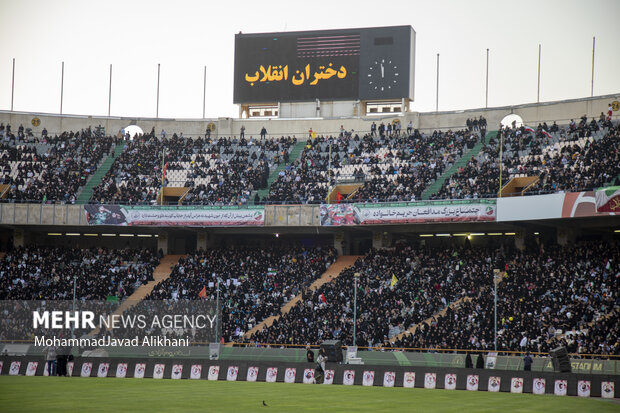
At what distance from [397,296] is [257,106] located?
87.2 feet

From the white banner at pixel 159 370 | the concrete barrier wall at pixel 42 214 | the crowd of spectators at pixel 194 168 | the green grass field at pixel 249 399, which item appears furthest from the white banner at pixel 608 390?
the concrete barrier wall at pixel 42 214

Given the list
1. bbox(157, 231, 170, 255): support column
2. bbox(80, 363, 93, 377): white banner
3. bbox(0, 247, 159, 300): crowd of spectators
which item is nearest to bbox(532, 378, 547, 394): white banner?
bbox(80, 363, 93, 377): white banner

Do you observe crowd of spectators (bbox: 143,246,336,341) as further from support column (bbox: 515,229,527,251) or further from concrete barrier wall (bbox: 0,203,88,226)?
support column (bbox: 515,229,527,251)

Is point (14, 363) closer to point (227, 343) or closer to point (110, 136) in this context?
point (227, 343)

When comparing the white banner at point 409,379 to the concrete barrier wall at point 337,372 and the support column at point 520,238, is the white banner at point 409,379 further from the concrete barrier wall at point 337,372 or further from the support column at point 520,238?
the support column at point 520,238

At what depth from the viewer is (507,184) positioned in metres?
50.6

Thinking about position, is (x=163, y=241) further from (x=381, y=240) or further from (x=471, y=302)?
(x=471, y=302)

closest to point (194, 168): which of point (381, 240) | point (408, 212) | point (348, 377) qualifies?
point (381, 240)

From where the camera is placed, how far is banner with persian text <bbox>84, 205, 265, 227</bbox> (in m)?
54.7

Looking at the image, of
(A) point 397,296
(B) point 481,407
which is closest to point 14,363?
(A) point 397,296

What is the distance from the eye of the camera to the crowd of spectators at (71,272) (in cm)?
5297

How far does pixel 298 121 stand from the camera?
65312mm

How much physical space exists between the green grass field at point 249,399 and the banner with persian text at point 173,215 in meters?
21.2

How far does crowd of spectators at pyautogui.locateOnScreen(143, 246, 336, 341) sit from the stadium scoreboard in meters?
14.8
